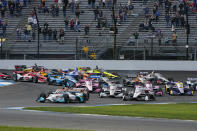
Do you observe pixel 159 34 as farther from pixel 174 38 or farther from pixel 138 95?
pixel 138 95

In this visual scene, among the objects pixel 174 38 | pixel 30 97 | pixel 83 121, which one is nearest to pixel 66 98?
pixel 30 97

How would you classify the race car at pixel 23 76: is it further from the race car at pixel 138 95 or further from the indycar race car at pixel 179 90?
the race car at pixel 138 95

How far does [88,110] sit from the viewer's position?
16875 mm

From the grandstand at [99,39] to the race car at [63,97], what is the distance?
42.9 ft

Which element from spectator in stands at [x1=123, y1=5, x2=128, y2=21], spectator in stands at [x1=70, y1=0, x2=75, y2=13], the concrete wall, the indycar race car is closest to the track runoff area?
the indycar race car

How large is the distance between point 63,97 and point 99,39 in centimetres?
1580

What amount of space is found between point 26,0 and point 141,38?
40.9ft

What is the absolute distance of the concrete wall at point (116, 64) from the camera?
107 feet

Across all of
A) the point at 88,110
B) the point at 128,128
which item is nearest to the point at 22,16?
the point at 88,110

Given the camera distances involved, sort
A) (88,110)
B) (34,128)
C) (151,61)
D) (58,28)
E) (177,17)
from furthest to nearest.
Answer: (58,28) → (177,17) → (151,61) → (88,110) → (34,128)

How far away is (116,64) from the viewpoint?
33844 millimetres

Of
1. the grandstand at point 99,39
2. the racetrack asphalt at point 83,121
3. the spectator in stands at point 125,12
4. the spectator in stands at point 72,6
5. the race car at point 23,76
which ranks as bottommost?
the race car at point 23,76

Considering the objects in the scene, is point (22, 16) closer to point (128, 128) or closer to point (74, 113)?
point (74, 113)

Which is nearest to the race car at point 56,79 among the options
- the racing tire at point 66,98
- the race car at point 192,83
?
the race car at point 192,83
